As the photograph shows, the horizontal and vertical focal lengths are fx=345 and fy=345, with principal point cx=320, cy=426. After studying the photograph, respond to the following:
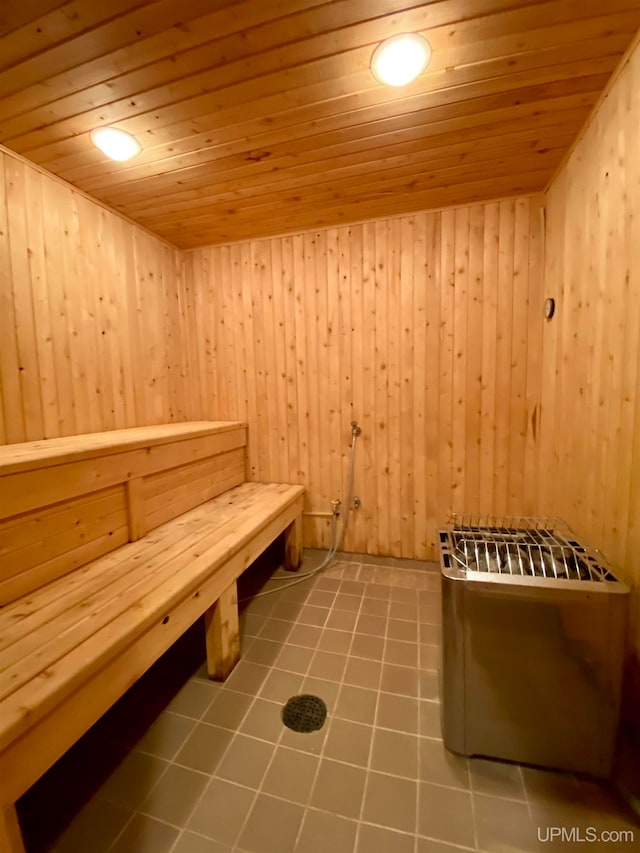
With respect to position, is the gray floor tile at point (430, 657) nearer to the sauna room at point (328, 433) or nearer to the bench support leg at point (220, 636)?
the sauna room at point (328, 433)

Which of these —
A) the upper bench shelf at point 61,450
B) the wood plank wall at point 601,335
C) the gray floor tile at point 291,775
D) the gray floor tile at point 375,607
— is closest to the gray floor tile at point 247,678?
the gray floor tile at point 291,775

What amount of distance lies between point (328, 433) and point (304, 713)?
6.36 ft

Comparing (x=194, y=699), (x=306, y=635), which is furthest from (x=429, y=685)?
(x=194, y=699)

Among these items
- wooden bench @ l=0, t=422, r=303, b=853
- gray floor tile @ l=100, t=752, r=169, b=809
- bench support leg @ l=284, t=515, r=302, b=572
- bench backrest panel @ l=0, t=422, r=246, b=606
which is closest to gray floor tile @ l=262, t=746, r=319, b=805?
gray floor tile @ l=100, t=752, r=169, b=809

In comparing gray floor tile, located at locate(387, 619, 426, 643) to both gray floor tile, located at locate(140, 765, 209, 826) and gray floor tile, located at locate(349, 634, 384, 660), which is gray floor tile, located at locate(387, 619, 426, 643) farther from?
gray floor tile, located at locate(140, 765, 209, 826)

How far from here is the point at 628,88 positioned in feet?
4.66

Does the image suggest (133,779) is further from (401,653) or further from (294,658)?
(401,653)

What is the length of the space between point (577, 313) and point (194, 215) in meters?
2.74

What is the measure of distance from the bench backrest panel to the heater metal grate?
1659mm

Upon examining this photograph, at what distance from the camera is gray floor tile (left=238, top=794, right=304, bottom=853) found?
1.11 metres

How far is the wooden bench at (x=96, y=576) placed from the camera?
0.94m

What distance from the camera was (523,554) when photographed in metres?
1.43

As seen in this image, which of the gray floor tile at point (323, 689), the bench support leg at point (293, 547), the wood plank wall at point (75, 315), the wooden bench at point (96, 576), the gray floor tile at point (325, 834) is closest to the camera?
the wooden bench at point (96, 576)

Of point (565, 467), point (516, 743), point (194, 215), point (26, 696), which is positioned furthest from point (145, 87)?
point (516, 743)
